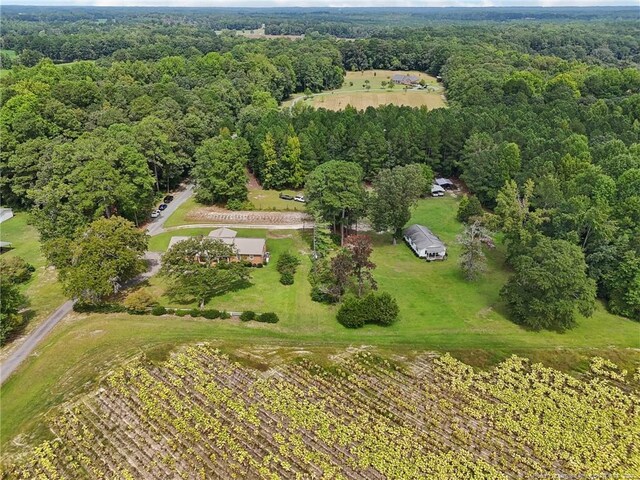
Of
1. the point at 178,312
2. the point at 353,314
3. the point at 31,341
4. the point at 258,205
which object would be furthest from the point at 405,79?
the point at 31,341

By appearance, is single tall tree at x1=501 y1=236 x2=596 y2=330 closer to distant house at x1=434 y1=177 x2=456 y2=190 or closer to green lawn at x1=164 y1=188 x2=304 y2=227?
distant house at x1=434 y1=177 x2=456 y2=190

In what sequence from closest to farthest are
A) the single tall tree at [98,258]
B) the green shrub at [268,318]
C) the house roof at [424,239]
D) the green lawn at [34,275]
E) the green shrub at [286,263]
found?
the single tall tree at [98,258] < the green shrub at [268,318] < the green lawn at [34,275] < the green shrub at [286,263] < the house roof at [424,239]

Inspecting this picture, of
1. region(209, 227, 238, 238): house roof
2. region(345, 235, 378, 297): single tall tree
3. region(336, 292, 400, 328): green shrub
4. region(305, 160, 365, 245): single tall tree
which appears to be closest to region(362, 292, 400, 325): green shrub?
region(336, 292, 400, 328): green shrub

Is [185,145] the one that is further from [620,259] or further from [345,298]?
[620,259]

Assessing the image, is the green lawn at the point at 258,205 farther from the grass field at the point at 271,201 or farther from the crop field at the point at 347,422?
the crop field at the point at 347,422

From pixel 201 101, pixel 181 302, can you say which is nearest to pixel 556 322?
pixel 181 302

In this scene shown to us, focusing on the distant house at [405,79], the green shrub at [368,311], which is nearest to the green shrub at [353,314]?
the green shrub at [368,311]

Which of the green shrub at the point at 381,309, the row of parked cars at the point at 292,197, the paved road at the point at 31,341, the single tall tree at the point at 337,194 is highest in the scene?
the single tall tree at the point at 337,194
